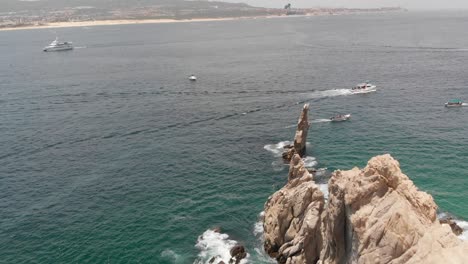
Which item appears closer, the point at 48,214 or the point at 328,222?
the point at 328,222

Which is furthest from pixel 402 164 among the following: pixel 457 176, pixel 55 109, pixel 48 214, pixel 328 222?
pixel 55 109

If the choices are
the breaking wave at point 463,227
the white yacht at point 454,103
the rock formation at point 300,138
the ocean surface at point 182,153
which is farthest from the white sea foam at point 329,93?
the breaking wave at point 463,227

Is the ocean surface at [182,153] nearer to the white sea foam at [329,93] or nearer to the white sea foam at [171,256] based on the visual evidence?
the white sea foam at [171,256]

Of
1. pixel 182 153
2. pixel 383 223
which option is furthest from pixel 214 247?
pixel 182 153

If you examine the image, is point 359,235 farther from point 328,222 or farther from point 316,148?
point 316,148

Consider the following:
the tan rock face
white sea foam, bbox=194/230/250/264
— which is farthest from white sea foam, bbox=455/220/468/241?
white sea foam, bbox=194/230/250/264

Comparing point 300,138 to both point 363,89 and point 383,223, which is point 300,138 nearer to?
point 383,223
